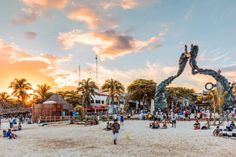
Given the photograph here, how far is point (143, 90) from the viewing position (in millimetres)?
80125

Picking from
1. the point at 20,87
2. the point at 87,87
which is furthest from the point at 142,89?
the point at 20,87

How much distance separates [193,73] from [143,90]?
35580mm

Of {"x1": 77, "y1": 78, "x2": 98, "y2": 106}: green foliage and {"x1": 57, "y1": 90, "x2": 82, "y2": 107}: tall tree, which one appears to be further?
{"x1": 57, "y1": 90, "x2": 82, "y2": 107}: tall tree

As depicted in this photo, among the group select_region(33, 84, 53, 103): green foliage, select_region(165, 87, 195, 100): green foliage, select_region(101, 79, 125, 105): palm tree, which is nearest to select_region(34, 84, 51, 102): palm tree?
select_region(33, 84, 53, 103): green foliage

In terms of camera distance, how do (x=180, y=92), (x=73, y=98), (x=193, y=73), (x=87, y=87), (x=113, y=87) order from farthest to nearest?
1. (x=180, y=92)
2. (x=73, y=98)
3. (x=113, y=87)
4. (x=87, y=87)
5. (x=193, y=73)

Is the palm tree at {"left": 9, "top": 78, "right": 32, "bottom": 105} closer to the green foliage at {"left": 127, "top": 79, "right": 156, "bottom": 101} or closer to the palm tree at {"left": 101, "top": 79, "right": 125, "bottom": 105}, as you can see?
the palm tree at {"left": 101, "top": 79, "right": 125, "bottom": 105}

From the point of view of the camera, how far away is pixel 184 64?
47406 millimetres

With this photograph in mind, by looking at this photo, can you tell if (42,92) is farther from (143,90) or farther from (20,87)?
(143,90)

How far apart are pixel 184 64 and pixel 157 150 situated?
32.6 m

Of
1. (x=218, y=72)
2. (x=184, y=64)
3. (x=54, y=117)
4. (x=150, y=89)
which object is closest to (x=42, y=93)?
(x=150, y=89)

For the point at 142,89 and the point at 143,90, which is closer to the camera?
the point at 143,90

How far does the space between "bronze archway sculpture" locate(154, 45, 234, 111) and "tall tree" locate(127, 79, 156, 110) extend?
2926 cm

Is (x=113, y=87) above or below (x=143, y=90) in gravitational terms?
above

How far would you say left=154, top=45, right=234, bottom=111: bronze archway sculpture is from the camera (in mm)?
42797
